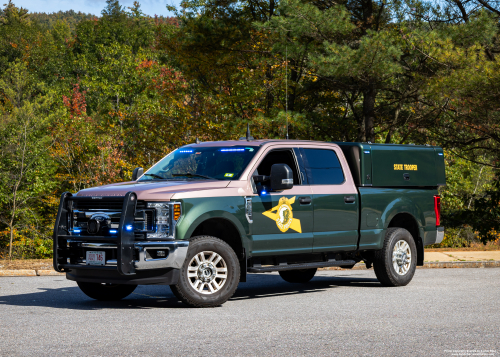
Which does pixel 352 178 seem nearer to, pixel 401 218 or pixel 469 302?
pixel 401 218

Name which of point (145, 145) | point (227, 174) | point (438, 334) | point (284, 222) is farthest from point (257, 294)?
point (145, 145)

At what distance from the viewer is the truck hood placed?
829 centimetres

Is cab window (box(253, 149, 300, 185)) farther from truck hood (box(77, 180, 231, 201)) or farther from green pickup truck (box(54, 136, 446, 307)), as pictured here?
truck hood (box(77, 180, 231, 201))

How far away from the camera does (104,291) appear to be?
9664mm

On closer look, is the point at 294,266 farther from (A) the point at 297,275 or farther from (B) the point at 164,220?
(A) the point at 297,275

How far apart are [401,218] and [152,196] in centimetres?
536

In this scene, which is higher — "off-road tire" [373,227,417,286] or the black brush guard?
the black brush guard

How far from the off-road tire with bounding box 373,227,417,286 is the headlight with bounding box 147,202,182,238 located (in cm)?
433

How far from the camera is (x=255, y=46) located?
27109 mm

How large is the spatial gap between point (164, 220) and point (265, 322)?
1.83 m

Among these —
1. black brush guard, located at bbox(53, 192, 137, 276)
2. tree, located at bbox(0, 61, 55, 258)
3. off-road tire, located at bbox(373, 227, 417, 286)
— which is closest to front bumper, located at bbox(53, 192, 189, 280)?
black brush guard, located at bbox(53, 192, 137, 276)

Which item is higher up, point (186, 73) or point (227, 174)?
point (186, 73)

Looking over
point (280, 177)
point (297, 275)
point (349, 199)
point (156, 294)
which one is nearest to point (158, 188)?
point (280, 177)

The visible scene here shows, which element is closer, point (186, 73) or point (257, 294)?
point (257, 294)
